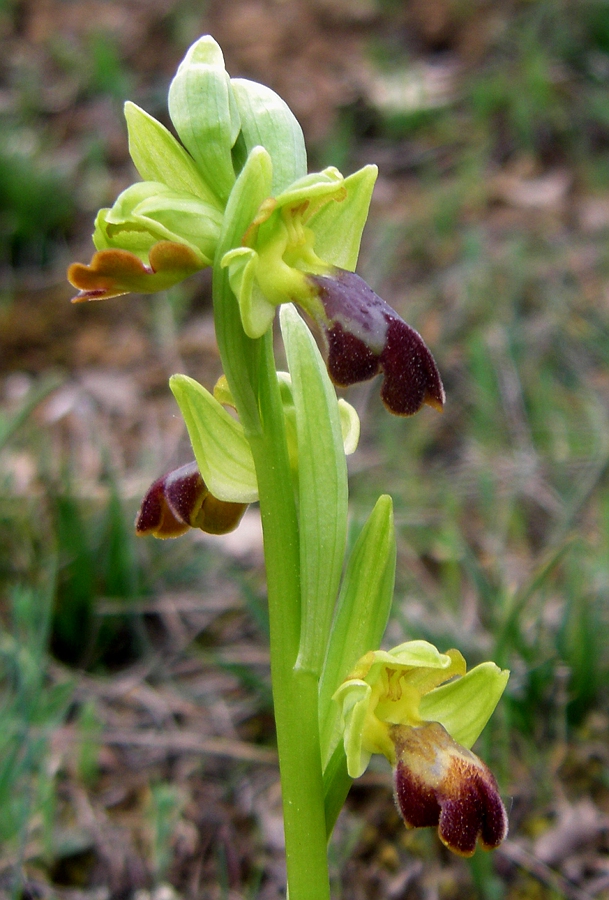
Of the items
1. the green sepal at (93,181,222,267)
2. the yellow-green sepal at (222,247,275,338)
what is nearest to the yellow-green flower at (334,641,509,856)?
the yellow-green sepal at (222,247,275,338)

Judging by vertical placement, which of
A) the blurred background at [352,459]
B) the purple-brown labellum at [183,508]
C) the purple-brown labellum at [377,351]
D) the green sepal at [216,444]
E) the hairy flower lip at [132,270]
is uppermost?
the hairy flower lip at [132,270]

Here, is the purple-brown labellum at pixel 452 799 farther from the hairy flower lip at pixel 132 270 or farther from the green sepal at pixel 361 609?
the hairy flower lip at pixel 132 270

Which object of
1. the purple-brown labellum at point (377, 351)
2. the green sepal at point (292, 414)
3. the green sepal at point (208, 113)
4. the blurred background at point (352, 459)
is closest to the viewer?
the purple-brown labellum at point (377, 351)

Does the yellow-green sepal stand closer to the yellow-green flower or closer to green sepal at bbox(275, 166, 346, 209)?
green sepal at bbox(275, 166, 346, 209)

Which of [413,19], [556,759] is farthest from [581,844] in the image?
[413,19]

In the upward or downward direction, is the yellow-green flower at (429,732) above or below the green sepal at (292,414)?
below

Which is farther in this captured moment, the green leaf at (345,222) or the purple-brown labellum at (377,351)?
the green leaf at (345,222)

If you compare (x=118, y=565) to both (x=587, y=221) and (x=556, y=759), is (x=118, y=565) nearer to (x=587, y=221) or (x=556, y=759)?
(x=556, y=759)

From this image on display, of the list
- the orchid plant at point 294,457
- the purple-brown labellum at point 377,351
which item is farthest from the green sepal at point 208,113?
the purple-brown labellum at point 377,351
